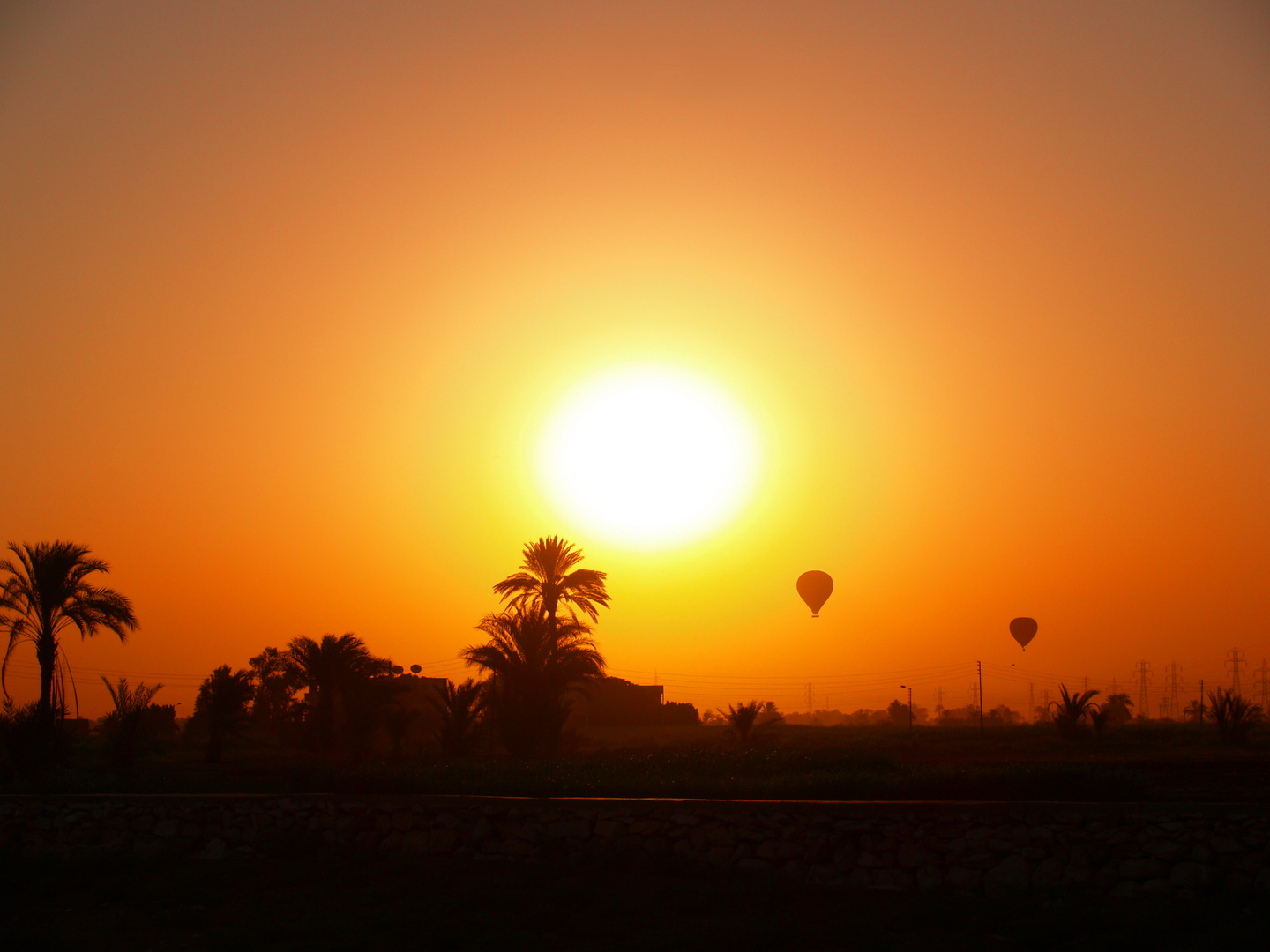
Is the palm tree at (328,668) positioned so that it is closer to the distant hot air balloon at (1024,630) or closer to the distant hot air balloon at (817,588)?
the distant hot air balloon at (817,588)

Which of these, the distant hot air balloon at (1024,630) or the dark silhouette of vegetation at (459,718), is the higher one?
the distant hot air balloon at (1024,630)

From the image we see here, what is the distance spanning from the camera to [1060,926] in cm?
888

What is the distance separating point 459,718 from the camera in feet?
90.6

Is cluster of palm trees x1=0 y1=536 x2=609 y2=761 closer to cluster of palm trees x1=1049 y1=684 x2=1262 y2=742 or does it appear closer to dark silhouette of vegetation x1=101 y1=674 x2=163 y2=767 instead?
dark silhouette of vegetation x1=101 y1=674 x2=163 y2=767

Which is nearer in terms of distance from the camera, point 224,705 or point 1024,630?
point 224,705

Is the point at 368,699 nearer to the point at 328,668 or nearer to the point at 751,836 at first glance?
the point at 328,668

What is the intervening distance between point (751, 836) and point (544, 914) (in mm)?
2476

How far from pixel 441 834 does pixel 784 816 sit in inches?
176

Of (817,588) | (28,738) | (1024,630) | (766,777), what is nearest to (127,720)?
(28,738)

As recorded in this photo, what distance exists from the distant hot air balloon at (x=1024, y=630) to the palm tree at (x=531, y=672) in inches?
1140

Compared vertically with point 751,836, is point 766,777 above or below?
above

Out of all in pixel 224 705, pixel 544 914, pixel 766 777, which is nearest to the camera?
pixel 544 914

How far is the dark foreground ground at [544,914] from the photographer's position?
8930mm

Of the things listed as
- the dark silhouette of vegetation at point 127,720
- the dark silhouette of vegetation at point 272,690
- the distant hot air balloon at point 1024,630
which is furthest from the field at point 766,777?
the distant hot air balloon at point 1024,630
